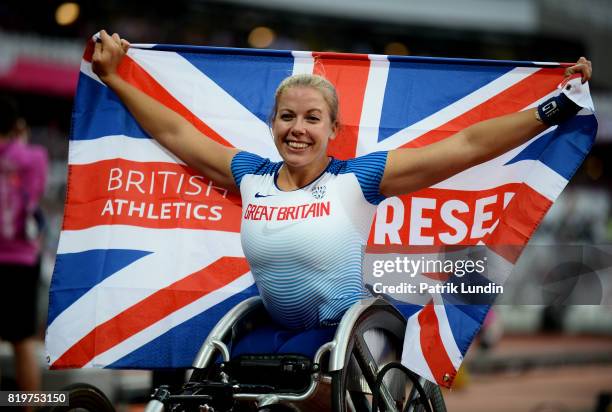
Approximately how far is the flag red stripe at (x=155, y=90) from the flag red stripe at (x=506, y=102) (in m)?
1.03

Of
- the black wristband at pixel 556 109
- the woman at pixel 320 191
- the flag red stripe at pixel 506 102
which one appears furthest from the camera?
the flag red stripe at pixel 506 102

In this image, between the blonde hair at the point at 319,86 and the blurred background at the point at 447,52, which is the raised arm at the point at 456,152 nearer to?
the blonde hair at the point at 319,86

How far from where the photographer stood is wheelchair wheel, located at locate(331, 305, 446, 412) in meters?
3.78

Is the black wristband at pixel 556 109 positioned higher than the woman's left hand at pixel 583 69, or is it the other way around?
the woman's left hand at pixel 583 69

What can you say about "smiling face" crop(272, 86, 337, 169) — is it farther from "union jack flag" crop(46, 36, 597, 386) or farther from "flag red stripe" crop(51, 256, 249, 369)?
"flag red stripe" crop(51, 256, 249, 369)

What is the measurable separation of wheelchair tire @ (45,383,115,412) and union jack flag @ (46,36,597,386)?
1.76 ft

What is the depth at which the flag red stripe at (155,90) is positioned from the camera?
192 inches

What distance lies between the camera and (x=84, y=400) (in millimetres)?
4039

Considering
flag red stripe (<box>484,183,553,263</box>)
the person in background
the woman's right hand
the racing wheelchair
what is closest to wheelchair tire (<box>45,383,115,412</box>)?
the racing wheelchair

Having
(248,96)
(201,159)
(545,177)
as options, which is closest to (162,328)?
(201,159)

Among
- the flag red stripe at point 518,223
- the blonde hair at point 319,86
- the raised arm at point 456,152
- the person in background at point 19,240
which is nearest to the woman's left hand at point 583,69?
the raised arm at point 456,152

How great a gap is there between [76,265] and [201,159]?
783mm

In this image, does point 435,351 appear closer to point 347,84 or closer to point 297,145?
point 297,145

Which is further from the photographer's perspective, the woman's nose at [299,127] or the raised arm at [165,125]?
the raised arm at [165,125]
